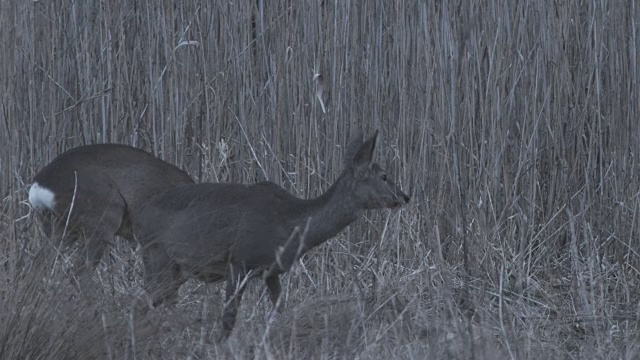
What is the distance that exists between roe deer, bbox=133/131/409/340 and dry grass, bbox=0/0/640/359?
333 millimetres

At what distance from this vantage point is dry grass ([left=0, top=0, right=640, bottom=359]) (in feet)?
18.1

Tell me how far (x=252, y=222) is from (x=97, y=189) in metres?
0.74

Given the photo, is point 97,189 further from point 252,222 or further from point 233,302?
Answer: point 233,302

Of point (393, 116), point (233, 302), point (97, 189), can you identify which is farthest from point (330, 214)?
point (393, 116)

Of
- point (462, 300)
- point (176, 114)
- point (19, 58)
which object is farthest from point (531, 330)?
point (19, 58)

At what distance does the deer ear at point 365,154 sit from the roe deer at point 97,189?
83 centimetres

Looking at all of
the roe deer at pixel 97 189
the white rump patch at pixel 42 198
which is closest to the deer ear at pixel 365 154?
the roe deer at pixel 97 189

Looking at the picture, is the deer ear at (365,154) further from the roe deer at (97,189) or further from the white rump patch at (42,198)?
the white rump patch at (42,198)

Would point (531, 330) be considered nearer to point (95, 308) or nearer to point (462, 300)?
point (462, 300)

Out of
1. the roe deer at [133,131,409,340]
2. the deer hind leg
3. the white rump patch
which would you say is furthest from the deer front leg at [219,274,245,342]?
the white rump patch

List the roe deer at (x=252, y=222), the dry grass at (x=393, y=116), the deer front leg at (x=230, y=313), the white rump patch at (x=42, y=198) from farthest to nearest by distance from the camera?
the dry grass at (x=393, y=116)
the white rump patch at (x=42, y=198)
the roe deer at (x=252, y=222)
the deer front leg at (x=230, y=313)

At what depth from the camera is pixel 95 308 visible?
12.7 ft

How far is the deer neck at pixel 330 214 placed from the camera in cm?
486

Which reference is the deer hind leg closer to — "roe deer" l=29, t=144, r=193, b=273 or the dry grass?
the dry grass
